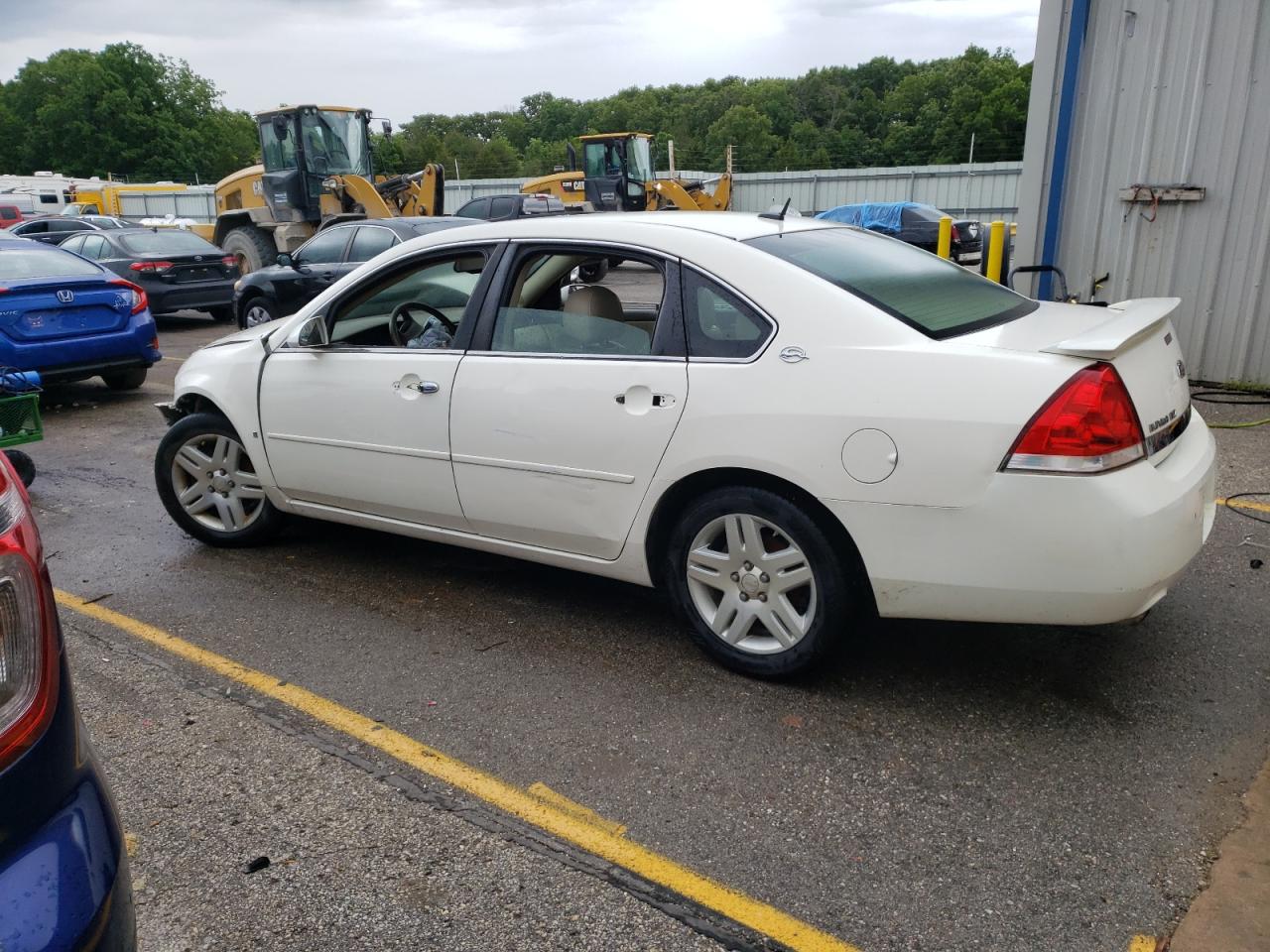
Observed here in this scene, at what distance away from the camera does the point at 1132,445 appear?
2.89 m

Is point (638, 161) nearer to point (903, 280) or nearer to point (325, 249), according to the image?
point (325, 249)

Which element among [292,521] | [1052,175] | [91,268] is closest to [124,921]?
[292,521]

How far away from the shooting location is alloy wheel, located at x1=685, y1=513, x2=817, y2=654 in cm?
330

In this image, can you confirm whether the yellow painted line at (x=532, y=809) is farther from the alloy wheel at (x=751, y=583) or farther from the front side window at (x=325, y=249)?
the front side window at (x=325, y=249)

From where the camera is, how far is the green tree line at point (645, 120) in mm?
70625

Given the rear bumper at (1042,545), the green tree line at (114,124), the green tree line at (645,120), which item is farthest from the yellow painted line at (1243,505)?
the green tree line at (114,124)

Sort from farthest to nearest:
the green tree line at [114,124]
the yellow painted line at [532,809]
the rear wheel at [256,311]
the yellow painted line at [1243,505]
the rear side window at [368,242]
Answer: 1. the green tree line at [114,124]
2. the rear wheel at [256,311]
3. the rear side window at [368,242]
4. the yellow painted line at [1243,505]
5. the yellow painted line at [532,809]

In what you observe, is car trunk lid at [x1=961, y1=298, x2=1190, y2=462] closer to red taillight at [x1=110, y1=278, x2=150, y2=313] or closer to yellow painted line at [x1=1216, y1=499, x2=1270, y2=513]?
yellow painted line at [x1=1216, y1=499, x2=1270, y2=513]

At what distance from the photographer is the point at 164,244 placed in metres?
14.5

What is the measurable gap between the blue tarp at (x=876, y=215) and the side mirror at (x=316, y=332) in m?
20.7

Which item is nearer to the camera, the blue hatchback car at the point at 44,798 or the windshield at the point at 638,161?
the blue hatchback car at the point at 44,798

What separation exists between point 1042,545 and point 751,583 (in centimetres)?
95

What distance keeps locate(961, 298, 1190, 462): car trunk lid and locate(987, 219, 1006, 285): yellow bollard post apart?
15.2ft

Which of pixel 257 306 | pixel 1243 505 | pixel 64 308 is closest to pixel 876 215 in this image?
pixel 257 306
